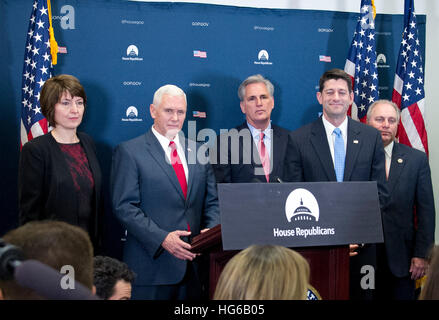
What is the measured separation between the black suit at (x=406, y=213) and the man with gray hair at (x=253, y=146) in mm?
906

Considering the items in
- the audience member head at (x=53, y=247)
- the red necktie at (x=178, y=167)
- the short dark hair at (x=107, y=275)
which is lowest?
the short dark hair at (x=107, y=275)

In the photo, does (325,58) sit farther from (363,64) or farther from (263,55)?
(263,55)

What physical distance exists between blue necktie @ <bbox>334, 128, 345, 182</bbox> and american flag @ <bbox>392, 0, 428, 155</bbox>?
144 cm

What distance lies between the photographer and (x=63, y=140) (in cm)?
407

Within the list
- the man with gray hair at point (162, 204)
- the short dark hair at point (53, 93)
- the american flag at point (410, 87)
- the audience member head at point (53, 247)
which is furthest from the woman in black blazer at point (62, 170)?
the american flag at point (410, 87)

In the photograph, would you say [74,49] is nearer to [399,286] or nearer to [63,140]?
[63,140]

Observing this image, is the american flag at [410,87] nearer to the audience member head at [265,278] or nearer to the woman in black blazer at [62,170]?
the woman in black blazer at [62,170]

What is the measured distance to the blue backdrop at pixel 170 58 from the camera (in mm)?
4953

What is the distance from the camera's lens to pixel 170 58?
5.22 meters

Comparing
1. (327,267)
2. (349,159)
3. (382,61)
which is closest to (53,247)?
(327,267)

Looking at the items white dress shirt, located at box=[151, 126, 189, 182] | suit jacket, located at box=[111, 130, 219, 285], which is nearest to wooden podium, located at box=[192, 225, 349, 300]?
suit jacket, located at box=[111, 130, 219, 285]

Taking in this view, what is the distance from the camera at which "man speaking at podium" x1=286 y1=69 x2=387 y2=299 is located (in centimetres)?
378

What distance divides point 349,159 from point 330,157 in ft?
0.45

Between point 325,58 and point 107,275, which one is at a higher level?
point 325,58
